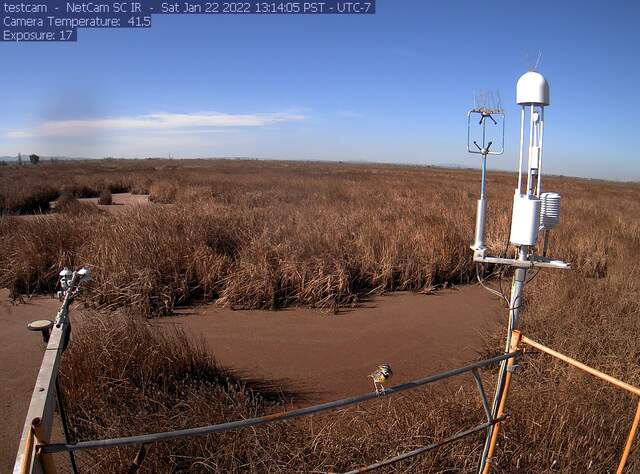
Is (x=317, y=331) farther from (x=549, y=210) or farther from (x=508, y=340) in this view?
(x=549, y=210)

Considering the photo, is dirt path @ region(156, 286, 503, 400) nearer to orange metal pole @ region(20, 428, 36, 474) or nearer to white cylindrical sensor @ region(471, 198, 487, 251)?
white cylindrical sensor @ region(471, 198, 487, 251)

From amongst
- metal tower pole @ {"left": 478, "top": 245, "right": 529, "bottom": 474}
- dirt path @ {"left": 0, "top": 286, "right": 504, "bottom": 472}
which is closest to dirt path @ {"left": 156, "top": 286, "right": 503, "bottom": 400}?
dirt path @ {"left": 0, "top": 286, "right": 504, "bottom": 472}

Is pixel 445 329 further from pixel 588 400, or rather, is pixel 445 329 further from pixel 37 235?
pixel 37 235

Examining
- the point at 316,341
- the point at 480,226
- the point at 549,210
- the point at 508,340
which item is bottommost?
the point at 316,341

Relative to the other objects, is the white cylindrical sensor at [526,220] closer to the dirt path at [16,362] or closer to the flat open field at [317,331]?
the flat open field at [317,331]

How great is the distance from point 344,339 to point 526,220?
350 centimetres

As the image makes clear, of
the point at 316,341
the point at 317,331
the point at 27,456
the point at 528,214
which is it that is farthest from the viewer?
the point at 317,331

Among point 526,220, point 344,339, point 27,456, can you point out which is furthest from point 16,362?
point 526,220

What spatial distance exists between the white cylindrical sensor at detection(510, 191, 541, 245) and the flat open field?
4.05 feet

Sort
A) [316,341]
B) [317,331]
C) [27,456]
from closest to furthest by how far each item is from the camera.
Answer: [27,456] < [316,341] < [317,331]

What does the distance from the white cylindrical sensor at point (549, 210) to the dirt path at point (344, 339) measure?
8.24 feet

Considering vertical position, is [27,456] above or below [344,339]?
above

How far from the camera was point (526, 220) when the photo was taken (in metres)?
2.58

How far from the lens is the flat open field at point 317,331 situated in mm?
2898
